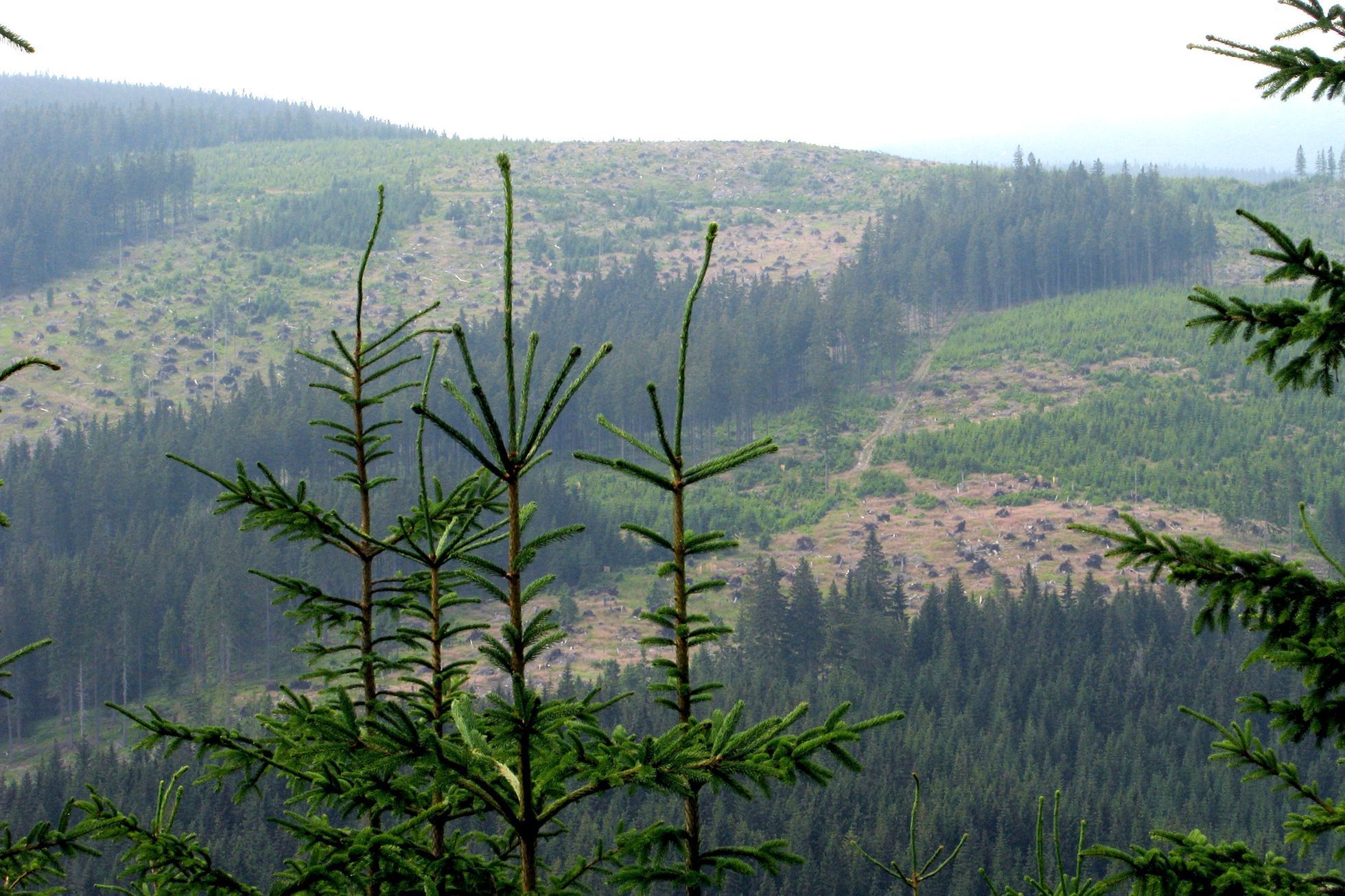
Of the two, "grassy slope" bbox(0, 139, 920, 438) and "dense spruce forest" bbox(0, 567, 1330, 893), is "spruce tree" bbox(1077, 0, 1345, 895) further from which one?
"grassy slope" bbox(0, 139, 920, 438)

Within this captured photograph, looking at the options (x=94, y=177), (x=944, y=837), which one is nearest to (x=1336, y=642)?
(x=944, y=837)

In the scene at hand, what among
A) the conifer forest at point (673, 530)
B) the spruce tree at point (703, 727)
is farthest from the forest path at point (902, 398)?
the spruce tree at point (703, 727)

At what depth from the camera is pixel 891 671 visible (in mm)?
55688

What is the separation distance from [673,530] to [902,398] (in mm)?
92518

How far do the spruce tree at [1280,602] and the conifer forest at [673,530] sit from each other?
0.11ft

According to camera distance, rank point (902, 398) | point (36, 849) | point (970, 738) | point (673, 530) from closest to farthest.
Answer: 1. point (36, 849)
2. point (673, 530)
3. point (970, 738)
4. point (902, 398)

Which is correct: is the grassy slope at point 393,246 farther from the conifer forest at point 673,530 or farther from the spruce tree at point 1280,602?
the spruce tree at point 1280,602

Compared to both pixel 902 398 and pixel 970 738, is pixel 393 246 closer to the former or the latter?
pixel 902 398

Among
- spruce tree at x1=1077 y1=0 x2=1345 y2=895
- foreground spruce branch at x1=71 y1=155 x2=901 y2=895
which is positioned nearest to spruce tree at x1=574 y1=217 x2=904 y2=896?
foreground spruce branch at x1=71 y1=155 x2=901 y2=895

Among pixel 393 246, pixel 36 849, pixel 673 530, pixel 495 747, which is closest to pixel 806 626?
pixel 673 530

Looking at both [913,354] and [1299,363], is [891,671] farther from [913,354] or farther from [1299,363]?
[913,354]

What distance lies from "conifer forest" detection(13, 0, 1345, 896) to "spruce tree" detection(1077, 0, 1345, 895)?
0.03m

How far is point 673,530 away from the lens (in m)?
10.9

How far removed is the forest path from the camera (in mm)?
90750
